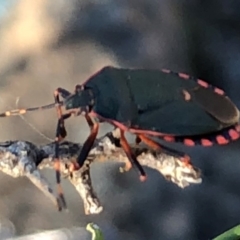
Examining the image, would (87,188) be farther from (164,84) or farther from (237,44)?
(237,44)

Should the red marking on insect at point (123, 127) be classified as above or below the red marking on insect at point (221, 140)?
above

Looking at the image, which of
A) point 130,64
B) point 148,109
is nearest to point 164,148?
point 148,109

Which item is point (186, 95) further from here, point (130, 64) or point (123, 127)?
point (130, 64)

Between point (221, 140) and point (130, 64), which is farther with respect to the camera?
point (130, 64)

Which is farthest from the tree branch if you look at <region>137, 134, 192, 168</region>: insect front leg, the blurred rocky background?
the blurred rocky background

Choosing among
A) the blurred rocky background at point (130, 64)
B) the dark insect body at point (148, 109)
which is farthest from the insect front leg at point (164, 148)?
the blurred rocky background at point (130, 64)

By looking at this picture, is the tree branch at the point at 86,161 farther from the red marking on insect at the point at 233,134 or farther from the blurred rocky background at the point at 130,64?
the blurred rocky background at the point at 130,64

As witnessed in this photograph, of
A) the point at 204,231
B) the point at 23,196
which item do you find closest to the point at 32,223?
the point at 23,196
